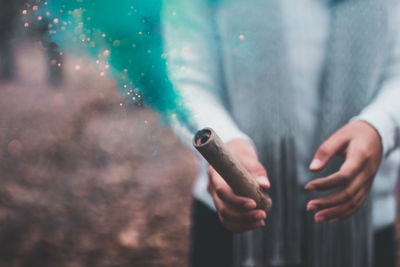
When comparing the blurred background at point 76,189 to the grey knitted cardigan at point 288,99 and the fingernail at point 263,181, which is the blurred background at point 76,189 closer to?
the grey knitted cardigan at point 288,99

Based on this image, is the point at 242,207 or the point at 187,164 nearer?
the point at 242,207

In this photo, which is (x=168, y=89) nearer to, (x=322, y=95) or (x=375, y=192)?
(x=322, y=95)

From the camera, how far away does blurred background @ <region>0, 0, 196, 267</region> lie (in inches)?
75.7

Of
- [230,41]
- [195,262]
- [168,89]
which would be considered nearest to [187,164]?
[195,262]

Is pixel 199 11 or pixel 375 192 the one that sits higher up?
pixel 199 11

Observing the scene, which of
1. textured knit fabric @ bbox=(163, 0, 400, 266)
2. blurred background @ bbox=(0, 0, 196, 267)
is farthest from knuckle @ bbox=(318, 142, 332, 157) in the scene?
blurred background @ bbox=(0, 0, 196, 267)

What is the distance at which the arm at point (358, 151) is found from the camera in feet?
1.79

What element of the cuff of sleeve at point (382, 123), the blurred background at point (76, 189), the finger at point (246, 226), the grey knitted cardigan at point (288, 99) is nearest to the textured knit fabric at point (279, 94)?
the grey knitted cardigan at point (288, 99)

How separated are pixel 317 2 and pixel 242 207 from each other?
51 centimetres

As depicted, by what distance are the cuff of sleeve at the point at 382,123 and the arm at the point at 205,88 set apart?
0.80 ft

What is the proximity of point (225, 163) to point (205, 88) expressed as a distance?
0.28 m

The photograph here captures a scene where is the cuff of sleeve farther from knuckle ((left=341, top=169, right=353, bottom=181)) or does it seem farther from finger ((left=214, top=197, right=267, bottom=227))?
finger ((left=214, top=197, right=267, bottom=227))

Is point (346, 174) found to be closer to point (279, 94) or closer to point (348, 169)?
point (348, 169)

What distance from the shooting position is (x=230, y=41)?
26.6 inches
